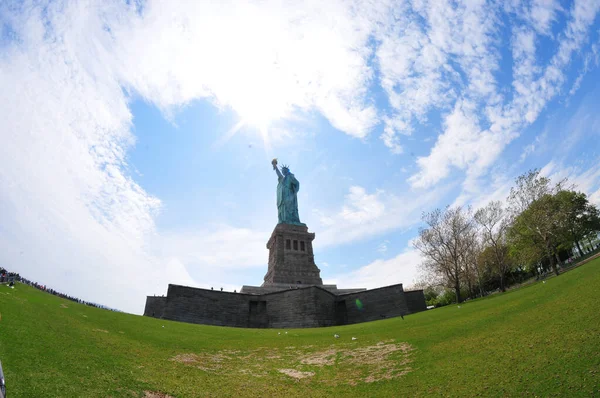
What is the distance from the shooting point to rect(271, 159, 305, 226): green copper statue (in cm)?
6519

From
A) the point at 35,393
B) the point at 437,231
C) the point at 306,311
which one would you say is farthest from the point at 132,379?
the point at 437,231

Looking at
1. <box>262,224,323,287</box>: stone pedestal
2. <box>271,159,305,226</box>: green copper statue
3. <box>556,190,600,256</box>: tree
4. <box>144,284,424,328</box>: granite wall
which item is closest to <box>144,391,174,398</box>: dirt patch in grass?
<box>144,284,424,328</box>: granite wall

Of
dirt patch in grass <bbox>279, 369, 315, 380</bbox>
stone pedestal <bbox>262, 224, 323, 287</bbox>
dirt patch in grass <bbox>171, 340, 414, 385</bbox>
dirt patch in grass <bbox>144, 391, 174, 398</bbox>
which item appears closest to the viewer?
dirt patch in grass <bbox>144, 391, 174, 398</bbox>

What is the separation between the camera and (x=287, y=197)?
219 ft

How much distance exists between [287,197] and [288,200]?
749 millimetres

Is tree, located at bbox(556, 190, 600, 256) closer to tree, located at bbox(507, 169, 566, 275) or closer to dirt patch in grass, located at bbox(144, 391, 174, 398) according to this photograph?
tree, located at bbox(507, 169, 566, 275)

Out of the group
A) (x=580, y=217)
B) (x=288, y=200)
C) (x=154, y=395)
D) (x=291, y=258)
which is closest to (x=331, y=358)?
(x=154, y=395)

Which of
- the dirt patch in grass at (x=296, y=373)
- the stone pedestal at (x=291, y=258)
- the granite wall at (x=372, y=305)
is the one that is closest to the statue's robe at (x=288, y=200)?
the stone pedestal at (x=291, y=258)

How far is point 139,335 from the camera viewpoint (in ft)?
69.8

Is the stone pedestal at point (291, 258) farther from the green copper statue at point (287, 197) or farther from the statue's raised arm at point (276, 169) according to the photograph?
the statue's raised arm at point (276, 169)

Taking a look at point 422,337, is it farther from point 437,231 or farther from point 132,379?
point 437,231

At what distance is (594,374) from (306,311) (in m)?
31.1

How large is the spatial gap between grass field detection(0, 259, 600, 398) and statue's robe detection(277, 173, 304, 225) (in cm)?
4276

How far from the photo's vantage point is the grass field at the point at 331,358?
421 inches
